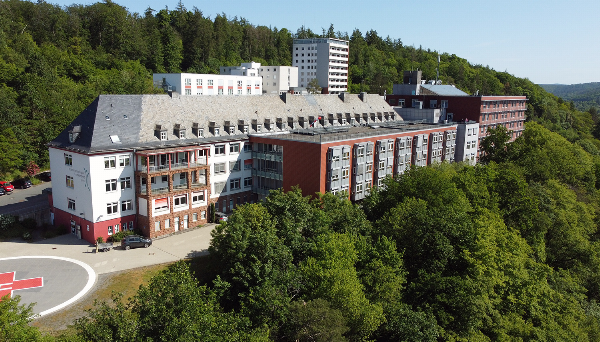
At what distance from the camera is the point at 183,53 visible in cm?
13062

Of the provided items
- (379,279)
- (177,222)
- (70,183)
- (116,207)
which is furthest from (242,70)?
(379,279)

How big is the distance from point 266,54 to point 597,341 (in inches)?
5704

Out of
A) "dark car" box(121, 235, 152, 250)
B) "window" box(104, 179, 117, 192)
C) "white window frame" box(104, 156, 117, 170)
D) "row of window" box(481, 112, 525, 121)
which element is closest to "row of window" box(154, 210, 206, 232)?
"dark car" box(121, 235, 152, 250)

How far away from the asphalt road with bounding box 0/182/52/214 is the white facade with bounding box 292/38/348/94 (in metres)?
111

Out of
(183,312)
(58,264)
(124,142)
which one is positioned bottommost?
(58,264)

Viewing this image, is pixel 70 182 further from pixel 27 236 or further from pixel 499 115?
pixel 499 115

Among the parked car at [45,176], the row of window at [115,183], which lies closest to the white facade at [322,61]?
the parked car at [45,176]

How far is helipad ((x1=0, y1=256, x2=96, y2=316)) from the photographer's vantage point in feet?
114

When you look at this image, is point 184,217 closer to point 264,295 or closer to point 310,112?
point 264,295

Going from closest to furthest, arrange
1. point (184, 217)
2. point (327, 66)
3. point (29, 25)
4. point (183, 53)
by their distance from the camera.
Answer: point (184, 217) → point (29, 25) → point (183, 53) → point (327, 66)

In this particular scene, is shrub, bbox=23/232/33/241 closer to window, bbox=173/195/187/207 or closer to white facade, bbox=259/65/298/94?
window, bbox=173/195/187/207

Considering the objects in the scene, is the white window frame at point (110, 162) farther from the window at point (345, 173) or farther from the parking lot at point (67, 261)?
the window at point (345, 173)

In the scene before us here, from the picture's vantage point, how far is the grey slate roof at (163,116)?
47.1 metres

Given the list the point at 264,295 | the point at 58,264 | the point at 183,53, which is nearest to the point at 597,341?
the point at 264,295
